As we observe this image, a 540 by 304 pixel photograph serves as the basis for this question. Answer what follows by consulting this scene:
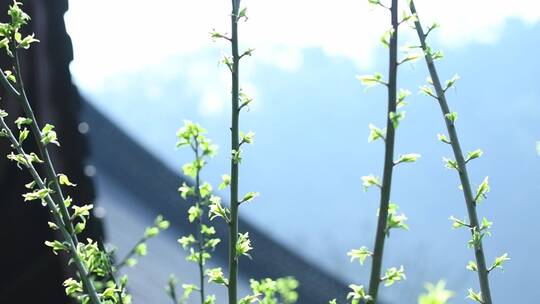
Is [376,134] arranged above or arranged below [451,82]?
below

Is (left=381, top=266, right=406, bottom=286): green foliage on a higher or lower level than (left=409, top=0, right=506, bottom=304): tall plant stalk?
lower

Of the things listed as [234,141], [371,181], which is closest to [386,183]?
→ [371,181]

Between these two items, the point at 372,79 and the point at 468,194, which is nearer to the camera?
the point at 372,79

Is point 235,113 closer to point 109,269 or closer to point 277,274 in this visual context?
point 109,269

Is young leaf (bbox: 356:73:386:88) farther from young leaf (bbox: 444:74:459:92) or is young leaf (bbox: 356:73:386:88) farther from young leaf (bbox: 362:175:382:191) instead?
young leaf (bbox: 444:74:459:92)

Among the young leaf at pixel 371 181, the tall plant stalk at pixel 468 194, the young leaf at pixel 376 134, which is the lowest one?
the young leaf at pixel 371 181

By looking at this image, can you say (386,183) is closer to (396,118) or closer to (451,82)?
(396,118)

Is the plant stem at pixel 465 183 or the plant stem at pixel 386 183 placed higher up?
the plant stem at pixel 465 183

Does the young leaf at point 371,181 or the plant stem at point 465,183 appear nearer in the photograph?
the young leaf at point 371,181

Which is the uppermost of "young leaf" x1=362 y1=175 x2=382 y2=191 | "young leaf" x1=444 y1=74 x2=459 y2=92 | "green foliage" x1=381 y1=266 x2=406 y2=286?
"young leaf" x1=444 y1=74 x2=459 y2=92

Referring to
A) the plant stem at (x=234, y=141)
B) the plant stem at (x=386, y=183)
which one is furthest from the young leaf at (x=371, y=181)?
the plant stem at (x=234, y=141)

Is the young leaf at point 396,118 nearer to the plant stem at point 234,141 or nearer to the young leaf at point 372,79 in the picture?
the young leaf at point 372,79

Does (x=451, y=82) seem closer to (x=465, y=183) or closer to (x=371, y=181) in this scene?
(x=465, y=183)

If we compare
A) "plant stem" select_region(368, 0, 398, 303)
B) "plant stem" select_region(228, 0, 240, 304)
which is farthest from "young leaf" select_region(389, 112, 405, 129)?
"plant stem" select_region(228, 0, 240, 304)
